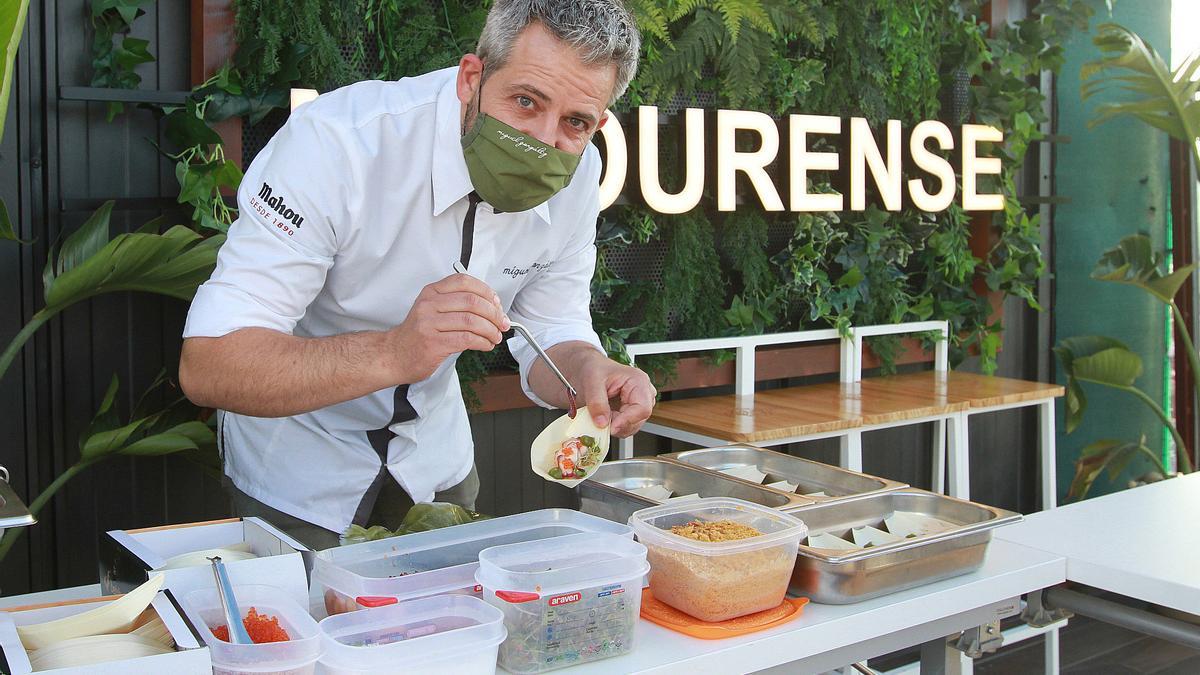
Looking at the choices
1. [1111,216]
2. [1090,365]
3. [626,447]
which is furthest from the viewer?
[1111,216]

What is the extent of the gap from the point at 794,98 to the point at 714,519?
2754 millimetres

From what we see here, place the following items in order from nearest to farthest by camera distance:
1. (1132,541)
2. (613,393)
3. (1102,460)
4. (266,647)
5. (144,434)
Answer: (266,647)
(613,393)
(1132,541)
(144,434)
(1102,460)

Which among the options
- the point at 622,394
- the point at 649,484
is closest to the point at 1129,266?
the point at 649,484

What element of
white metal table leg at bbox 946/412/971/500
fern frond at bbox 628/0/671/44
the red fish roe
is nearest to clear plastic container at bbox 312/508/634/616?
the red fish roe

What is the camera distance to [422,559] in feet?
4.94

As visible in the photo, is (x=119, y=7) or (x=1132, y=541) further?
(x=119, y=7)

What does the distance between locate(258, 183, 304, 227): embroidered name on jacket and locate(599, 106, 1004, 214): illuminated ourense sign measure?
1.79m

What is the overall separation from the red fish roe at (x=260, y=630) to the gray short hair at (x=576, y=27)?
0.94 metres

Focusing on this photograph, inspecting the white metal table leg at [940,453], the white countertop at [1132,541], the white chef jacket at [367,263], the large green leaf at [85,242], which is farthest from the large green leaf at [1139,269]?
the large green leaf at [85,242]

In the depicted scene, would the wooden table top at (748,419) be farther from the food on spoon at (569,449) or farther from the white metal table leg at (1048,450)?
the food on spoon at (569,449)

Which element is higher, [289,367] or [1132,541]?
[289,367]

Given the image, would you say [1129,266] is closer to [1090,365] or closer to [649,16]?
[1090,365]

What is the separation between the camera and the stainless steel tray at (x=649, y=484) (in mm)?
1883

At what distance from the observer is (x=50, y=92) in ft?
9.19
